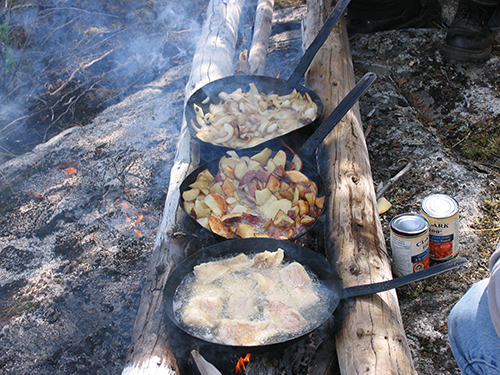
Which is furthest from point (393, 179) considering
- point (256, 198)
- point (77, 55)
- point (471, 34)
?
point (77, 55)

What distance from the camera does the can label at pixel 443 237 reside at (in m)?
2.56

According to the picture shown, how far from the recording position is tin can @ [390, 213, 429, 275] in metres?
2.45

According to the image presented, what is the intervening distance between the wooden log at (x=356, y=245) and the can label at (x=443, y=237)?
41 centimetres

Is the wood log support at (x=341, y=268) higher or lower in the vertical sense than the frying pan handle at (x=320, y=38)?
lower

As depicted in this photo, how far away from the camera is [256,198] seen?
2641mm

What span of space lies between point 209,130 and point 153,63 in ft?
12.0

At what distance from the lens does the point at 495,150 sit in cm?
372

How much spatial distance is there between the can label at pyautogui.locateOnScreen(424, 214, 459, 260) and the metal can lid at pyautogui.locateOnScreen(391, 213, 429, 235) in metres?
0.15

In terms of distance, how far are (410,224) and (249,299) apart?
127cm

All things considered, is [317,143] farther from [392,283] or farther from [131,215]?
[131,215]

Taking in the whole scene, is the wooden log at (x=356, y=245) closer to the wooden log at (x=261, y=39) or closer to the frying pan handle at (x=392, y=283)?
the frying pan handle at (x=392, y=283)

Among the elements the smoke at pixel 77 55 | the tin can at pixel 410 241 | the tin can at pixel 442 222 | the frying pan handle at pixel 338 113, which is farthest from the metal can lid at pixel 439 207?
the smoke at pixel 77 55

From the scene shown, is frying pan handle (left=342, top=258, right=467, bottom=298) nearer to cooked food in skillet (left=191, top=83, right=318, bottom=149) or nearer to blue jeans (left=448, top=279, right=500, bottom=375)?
blue jeans (left=448, top=279, right=500, bottom=375)

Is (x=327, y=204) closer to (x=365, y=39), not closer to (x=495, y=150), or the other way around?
(x=495, y=150)
